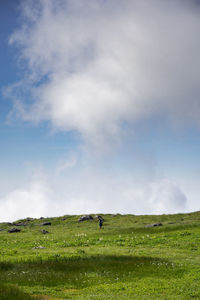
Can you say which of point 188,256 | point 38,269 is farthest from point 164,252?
point 38,269

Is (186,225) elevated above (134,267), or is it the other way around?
(186,225)

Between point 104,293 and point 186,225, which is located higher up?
point 186,225

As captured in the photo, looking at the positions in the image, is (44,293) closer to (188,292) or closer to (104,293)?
(104,293)

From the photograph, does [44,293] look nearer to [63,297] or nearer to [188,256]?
[63,297]

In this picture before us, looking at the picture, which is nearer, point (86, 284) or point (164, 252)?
point (86, 284)

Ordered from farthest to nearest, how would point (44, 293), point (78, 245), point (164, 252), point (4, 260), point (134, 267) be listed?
point (78, 245) < point (164, 252) < point (4, 260) < point (134, 267) < point (44, 293)

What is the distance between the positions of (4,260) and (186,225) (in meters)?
43.4

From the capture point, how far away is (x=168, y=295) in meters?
18.2

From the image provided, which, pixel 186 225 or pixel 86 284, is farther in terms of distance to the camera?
pixel 186 225

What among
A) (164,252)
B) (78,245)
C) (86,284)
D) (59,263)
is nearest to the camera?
(86,284)

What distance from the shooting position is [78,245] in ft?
154

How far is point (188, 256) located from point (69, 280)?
15225 mm

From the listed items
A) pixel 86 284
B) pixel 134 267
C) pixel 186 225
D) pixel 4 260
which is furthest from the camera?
pixel 186 225

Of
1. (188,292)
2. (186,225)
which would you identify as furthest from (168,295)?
(186,225)
